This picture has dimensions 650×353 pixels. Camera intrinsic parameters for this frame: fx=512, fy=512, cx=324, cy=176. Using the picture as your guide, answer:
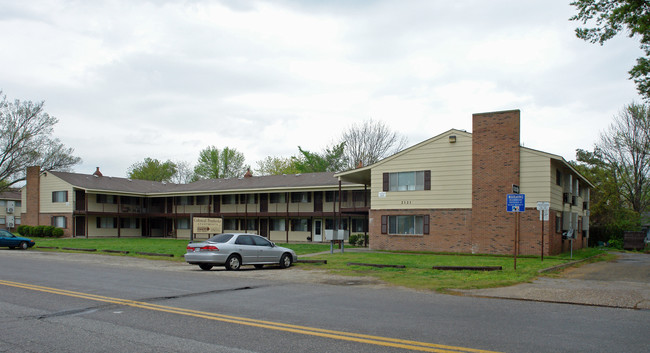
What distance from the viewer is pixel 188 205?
51.9 meters

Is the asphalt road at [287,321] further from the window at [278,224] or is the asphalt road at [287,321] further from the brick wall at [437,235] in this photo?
the window at [278,224]

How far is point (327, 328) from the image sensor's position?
26.1 feet

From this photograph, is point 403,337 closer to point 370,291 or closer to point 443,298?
point 443,298

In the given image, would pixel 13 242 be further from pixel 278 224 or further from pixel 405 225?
pixel 405 225

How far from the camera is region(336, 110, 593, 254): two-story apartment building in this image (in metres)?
25.8

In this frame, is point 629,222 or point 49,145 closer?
point 629,222

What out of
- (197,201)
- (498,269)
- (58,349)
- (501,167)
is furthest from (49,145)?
(58,349)

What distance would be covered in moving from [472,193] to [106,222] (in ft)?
129

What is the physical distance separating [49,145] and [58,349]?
57.7 metres

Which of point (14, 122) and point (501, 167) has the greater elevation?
point (14, 122)

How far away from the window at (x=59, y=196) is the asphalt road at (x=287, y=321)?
40.2 meters

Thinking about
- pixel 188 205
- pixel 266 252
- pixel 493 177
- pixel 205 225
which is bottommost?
pixel 266 252

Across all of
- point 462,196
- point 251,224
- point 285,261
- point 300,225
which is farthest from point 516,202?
point 251,224

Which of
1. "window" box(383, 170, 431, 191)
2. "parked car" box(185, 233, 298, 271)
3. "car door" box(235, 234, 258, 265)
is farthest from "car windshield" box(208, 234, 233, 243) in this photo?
"window" box(383, 170, 431, 191)
